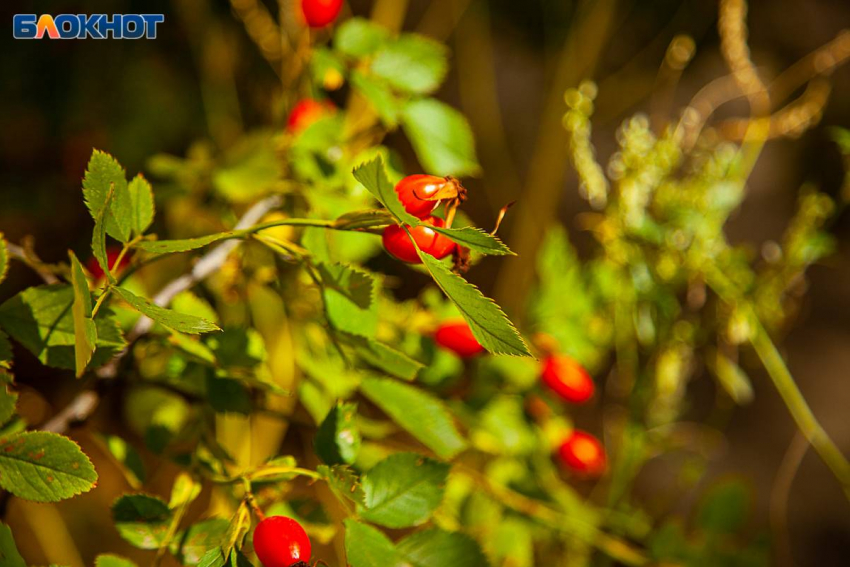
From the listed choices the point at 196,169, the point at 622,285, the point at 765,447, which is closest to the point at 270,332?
the point at 196,169

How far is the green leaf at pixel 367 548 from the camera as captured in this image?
33cm

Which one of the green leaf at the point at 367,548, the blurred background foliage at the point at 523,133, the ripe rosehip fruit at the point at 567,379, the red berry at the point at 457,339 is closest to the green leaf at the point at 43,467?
the green leaf at the point at 367,548

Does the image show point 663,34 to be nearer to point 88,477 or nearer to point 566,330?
point 566,330

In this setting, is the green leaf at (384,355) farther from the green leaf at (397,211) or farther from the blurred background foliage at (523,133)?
the blurred background foliage at (523,133)

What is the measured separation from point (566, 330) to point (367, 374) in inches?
11.3

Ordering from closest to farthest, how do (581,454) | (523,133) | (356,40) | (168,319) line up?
(168,319) < (356,40) < (581,454) < (523,133)

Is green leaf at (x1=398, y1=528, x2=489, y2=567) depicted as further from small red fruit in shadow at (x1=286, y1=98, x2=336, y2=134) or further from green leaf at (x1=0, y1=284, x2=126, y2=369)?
small red fruit in shadow at (x1=286, y1=98, x2=336, y2=134)

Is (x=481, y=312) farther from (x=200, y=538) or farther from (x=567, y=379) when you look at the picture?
(x=567, y=379)

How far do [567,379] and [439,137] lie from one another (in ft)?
0.82

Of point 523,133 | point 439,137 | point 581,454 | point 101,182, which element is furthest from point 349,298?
point 523,133

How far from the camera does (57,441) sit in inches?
12.0

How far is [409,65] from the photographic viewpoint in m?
0.54

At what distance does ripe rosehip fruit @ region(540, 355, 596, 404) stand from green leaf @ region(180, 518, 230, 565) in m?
0.34

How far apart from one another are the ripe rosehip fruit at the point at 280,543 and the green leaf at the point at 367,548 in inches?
0.9
